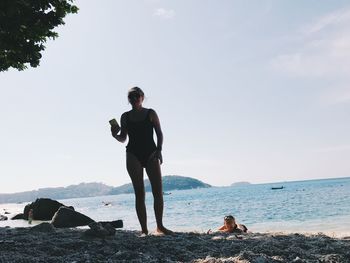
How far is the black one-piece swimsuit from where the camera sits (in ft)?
23.4

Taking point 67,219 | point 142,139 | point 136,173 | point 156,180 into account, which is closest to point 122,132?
point 142,139

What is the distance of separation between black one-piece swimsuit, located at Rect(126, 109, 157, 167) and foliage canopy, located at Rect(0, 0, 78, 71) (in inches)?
160

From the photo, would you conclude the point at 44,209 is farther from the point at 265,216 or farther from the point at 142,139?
the point at 142,139

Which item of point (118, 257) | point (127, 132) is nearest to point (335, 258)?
point (118, 257)

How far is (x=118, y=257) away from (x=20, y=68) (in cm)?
733

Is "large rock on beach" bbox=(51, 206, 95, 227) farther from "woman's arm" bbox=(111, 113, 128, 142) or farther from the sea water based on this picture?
"woman's arm" bbox=(111, 113, 128, 142)

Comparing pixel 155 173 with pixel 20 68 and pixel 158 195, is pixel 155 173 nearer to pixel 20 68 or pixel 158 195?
pixel 158 195

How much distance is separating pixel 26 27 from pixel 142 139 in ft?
14.9

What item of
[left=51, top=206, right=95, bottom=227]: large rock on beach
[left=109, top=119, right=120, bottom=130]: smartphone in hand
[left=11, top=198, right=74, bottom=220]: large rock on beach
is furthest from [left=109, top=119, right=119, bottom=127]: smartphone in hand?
[left=11, top=198, right=74, bottom=220]: large rock on beach

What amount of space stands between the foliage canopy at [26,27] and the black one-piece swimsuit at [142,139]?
13.4ft

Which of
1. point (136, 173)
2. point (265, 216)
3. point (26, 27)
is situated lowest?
point (265, 216)

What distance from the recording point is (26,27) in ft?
30.5

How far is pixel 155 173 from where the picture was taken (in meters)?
7.11

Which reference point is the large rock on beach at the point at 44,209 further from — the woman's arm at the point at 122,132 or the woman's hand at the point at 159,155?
the woman's hand at the point at 159,155
